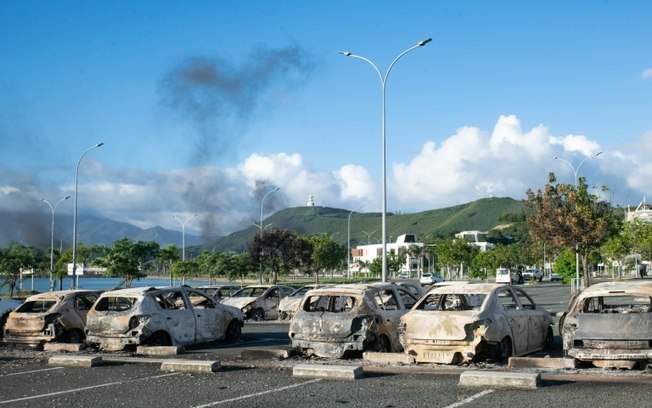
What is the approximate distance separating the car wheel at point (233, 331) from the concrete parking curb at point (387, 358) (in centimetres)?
551

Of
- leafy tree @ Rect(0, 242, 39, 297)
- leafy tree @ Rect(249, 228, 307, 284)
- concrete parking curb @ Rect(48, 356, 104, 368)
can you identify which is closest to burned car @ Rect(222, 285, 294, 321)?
concrete parking curb @ Rect(48, 356, 104, 368)

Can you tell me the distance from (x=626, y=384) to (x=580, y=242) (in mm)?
31145

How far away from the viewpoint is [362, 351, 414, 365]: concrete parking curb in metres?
13.2

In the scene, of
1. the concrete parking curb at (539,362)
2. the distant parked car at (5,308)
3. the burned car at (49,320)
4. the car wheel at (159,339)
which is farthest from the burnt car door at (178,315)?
the concrete parking curb at (539,362)

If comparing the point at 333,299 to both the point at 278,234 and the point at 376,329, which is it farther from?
the point at 278,234

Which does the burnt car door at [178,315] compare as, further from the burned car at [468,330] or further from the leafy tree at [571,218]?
the leafy tree at [571,218]

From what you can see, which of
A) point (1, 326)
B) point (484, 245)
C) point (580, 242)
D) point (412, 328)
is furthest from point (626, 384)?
point (484, 245)

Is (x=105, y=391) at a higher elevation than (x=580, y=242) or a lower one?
lower

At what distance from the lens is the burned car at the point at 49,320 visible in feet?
58.0

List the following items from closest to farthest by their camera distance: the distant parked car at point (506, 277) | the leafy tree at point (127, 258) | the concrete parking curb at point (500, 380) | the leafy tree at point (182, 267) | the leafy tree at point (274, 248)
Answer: the concrete parking curb at point (500, 380), the leafy tree at point (274, 248), the leafy tree at point (127, 258), the leafy tree at point (182, 267), the distant parked car at point (506, 277)

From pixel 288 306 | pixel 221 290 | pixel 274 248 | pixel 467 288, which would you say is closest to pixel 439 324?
pixel 467 288

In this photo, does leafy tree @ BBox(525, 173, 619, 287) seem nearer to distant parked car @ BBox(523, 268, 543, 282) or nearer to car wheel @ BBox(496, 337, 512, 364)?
car wheel @ BBox(496, 337, 512, 364)

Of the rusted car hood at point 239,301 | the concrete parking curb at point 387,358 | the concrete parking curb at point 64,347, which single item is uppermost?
the rusted car hood at point 239,301

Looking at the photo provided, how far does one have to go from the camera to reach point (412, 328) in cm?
1326
